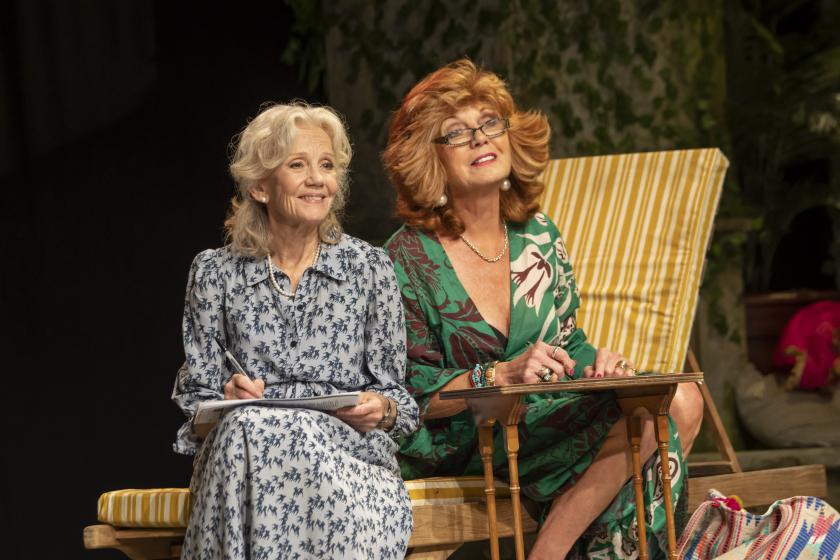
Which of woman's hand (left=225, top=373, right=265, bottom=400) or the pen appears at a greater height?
the pen

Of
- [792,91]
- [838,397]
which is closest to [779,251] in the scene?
[792,91]

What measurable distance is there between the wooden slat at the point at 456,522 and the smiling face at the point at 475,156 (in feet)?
2.84

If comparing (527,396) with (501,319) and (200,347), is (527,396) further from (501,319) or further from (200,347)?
(200,347)

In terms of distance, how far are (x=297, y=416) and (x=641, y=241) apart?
161 centimetres

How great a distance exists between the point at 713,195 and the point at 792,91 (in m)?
2.62

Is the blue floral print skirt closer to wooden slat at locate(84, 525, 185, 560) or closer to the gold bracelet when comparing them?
the gold bracelet

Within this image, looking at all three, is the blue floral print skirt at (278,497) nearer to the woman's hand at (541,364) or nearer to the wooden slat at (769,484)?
the woman's hand at (541,364)

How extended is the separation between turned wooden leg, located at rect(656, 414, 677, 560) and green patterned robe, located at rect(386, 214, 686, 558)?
0.55ft

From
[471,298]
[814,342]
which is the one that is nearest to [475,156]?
[471,298]

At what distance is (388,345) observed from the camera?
108 inches

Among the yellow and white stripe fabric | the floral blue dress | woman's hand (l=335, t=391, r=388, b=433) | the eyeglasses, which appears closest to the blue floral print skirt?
the floral blue dress

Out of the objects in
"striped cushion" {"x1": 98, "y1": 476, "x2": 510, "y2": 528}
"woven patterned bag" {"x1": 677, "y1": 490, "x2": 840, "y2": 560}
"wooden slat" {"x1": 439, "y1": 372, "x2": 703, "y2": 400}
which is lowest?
"woven patterned bag" {"x1": 677, "y1": 490, "x2": 840, "y2": 560}

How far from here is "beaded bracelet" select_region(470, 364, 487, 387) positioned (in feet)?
9.42

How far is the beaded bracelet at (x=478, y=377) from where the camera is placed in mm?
2870
